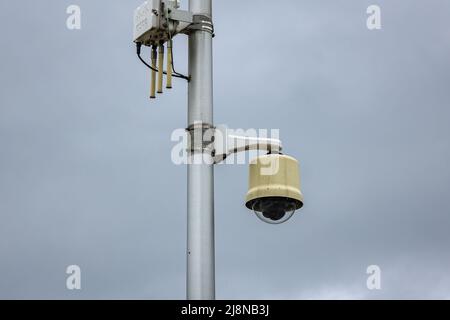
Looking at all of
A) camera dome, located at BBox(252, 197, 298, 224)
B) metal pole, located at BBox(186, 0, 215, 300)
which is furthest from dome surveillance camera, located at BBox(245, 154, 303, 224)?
metal pole, located at BBox(186, 0, 215, 300)

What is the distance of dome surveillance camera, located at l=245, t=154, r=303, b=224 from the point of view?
40.2 feet

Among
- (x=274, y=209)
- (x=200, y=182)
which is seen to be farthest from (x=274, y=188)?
(x=200, y=182)

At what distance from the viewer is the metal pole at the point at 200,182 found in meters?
12.0

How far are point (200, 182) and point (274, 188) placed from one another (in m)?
0.82

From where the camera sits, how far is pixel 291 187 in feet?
40.4

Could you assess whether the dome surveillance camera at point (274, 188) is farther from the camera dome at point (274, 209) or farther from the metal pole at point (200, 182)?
the metal pole at point (200, 182)

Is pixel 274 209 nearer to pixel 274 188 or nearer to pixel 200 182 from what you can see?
pixel 274 188

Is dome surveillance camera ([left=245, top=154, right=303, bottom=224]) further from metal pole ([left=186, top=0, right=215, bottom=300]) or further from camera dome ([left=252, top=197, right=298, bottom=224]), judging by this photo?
metal pole ([left=186, top=0, right=215, bottom=300])

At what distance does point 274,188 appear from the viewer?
12.2 metres

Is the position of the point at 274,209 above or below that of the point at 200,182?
below

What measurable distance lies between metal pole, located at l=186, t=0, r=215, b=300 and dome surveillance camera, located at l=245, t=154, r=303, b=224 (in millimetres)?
481

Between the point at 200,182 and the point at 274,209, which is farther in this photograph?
the point at 274,209
